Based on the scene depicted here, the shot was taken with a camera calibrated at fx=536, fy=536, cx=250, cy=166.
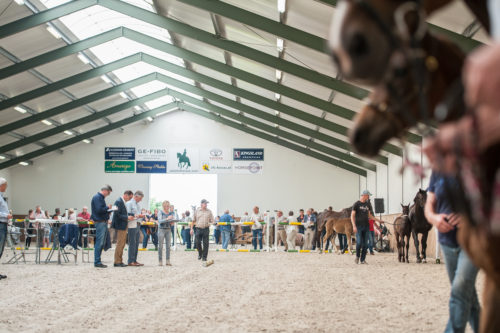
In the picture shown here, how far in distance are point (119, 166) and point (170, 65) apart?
1190 centimetres

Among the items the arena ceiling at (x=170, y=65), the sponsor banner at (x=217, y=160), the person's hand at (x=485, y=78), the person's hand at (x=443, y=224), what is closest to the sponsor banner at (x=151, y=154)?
the arena ceiling at (x=170, y=65)

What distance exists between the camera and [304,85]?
20.2m

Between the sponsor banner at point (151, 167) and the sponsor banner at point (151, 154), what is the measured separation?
24 centimetres

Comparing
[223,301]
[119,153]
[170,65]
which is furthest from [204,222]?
[119,153]

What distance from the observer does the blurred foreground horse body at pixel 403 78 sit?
1.39 m

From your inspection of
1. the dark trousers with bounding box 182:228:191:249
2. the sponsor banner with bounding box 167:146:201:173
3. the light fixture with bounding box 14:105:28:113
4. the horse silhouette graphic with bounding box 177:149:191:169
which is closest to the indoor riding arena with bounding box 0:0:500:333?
the sponsor banner with bounding box 167:146:201:173

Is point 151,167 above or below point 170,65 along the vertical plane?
below

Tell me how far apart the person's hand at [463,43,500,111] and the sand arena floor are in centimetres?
411

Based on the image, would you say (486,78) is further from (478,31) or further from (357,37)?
(478,31)

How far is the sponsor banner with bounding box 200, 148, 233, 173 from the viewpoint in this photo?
32.2 metres

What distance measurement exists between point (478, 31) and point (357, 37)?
37.4 ft

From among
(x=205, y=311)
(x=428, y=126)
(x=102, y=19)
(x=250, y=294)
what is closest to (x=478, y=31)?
(x=250, y=294)

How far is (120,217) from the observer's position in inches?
498

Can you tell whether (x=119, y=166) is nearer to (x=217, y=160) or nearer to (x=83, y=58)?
(x=217, y=160)
